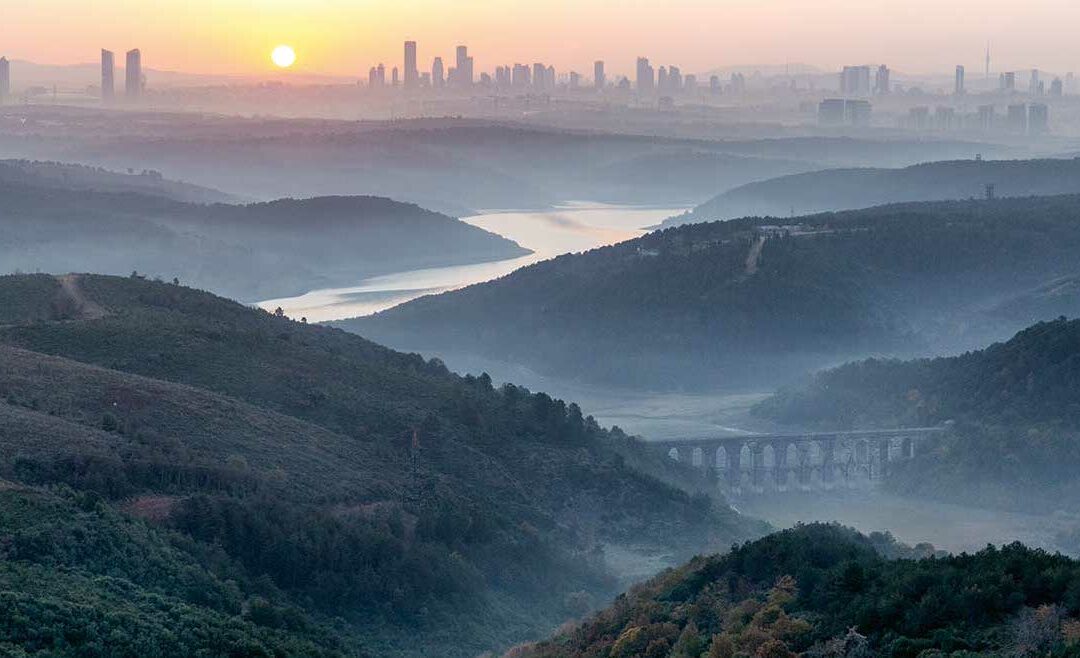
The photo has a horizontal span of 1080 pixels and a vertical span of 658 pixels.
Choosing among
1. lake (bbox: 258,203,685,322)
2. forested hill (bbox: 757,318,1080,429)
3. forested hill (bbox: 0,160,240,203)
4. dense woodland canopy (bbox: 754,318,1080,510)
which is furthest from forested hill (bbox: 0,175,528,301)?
dense woodland canopy (bbox: 754,318,1080,510)

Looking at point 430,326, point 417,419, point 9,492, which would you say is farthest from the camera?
point 430,326

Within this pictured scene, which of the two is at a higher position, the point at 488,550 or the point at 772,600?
the point at 772,600

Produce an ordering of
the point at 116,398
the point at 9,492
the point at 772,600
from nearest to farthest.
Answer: the point at 772,600, the point at 9,492, the point at 116,398

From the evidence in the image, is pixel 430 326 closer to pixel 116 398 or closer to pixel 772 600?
pixel 116 398

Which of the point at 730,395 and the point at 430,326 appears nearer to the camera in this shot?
the point at 730,395

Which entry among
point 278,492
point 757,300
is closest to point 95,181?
point 757,300

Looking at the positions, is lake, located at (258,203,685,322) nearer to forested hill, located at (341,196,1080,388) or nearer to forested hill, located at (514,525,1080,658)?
forested hill, located at (341,196,1080,388)

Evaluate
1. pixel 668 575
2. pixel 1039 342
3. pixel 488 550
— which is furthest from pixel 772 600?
pixel 1039 342
